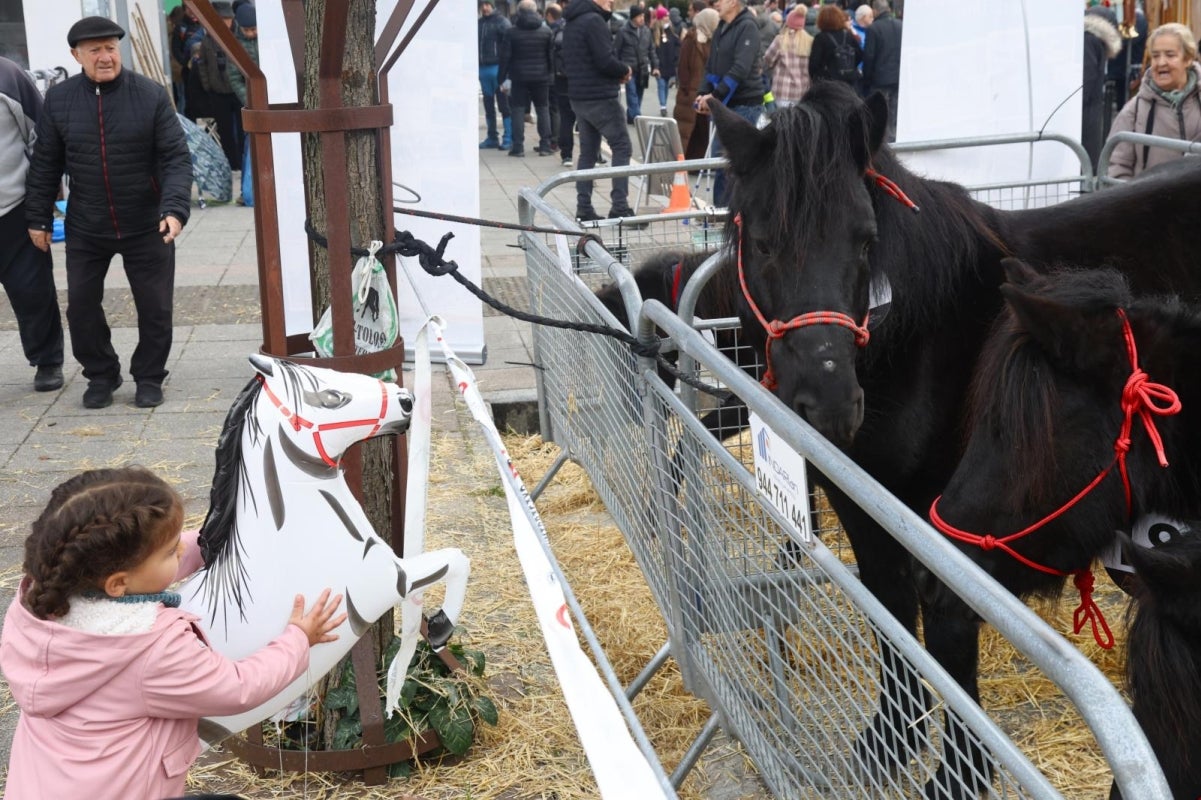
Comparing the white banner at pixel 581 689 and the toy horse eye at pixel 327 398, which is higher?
the toy horse eye at pixel 327 398

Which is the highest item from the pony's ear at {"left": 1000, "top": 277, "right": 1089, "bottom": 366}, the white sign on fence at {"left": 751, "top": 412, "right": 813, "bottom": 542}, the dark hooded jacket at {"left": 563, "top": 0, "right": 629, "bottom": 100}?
the dark hooded jacket at {"left": 563, "top": 0, "right": 629, "bottom": 100}

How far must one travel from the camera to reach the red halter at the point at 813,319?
297 centimetres

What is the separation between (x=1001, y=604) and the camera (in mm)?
1497

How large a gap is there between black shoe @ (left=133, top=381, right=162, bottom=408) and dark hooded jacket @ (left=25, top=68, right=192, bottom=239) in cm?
85

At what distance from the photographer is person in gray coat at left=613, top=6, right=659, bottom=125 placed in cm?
1512

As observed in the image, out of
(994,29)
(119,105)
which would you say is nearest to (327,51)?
(119,105)

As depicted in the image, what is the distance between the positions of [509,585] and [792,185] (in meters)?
2.29

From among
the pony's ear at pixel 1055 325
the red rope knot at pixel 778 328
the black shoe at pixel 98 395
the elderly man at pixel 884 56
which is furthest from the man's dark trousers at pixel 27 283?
the elderly man at pixel 884 56

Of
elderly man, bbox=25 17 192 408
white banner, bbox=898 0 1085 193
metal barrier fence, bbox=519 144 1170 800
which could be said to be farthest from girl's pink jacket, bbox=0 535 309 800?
white banner, bbox=898 0 1085 193

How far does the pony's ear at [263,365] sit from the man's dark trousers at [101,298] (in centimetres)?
461

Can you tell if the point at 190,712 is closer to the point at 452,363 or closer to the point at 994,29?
the point at 452,363

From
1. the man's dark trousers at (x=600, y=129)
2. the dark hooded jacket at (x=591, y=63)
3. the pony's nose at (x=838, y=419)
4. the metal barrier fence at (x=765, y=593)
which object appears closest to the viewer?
the metal barrier fence at (x=765, y=593)

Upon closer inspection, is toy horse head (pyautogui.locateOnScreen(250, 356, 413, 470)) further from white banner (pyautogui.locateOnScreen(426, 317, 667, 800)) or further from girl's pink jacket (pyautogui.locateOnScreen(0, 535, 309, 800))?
girl's pink jacket (pyautogui.locateOnScreen(0, 535, 309, 800))

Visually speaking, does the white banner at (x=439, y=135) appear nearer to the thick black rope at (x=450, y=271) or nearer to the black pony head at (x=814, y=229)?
the thick black rope at (x=450, y=271)
